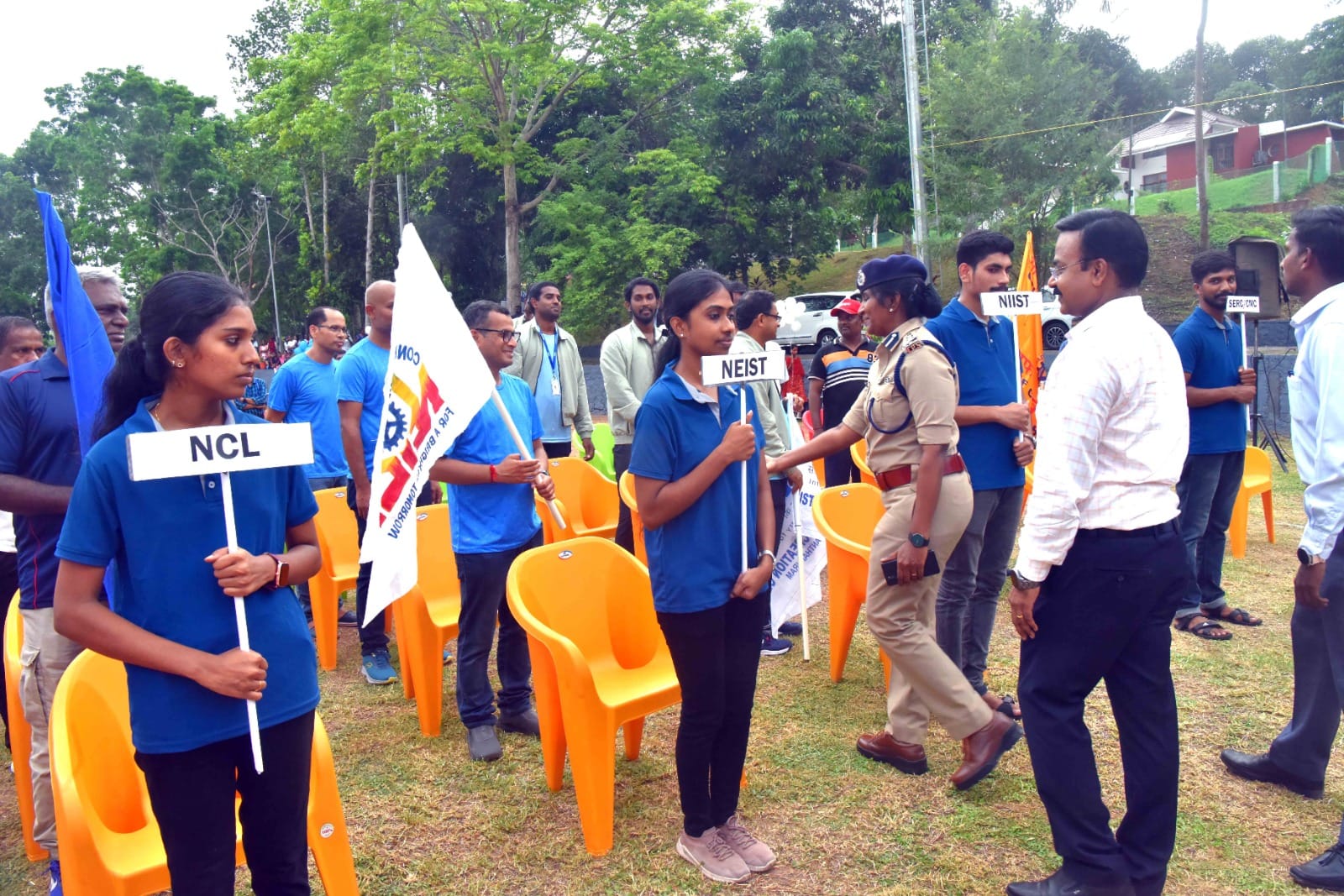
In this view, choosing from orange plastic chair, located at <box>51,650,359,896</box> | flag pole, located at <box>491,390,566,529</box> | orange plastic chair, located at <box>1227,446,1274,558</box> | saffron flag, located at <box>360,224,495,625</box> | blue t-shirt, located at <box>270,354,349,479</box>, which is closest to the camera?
orange plastic chair, located at <box>51,650,359,896</box>

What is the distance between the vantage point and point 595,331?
25438 millimetres

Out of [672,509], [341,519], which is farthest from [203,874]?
[341,519]

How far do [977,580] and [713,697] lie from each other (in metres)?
1.60

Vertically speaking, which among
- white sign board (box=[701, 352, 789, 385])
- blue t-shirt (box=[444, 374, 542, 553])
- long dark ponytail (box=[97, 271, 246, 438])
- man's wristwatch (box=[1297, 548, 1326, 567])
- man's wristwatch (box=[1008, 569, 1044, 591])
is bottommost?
man's wristwatch (box=[1297, 548, 1326, 567])

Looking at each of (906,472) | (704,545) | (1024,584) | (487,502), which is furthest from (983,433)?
(487,502)

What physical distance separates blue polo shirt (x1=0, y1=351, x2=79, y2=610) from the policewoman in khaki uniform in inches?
103

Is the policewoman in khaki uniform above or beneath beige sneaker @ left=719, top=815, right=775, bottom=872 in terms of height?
above

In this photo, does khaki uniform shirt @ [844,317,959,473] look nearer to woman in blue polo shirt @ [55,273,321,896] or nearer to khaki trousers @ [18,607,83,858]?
woman in blue polo shirt @ [55,273,321,896]

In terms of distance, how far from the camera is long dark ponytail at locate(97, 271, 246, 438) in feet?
6.43

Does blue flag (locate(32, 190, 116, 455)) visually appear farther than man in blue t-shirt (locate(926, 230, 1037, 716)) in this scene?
No

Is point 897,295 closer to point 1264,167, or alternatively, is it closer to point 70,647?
point 70,647

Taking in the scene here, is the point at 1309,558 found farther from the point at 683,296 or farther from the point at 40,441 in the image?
the point at 40,441

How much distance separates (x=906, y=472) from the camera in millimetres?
3432

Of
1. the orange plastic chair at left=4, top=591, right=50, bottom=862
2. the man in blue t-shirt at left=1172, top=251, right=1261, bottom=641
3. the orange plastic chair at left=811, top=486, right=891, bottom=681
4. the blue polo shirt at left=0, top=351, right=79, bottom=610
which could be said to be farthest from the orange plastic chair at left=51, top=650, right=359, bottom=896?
the man in blue t-shirt at left=1172, top=251, right=1261, bottom=641
